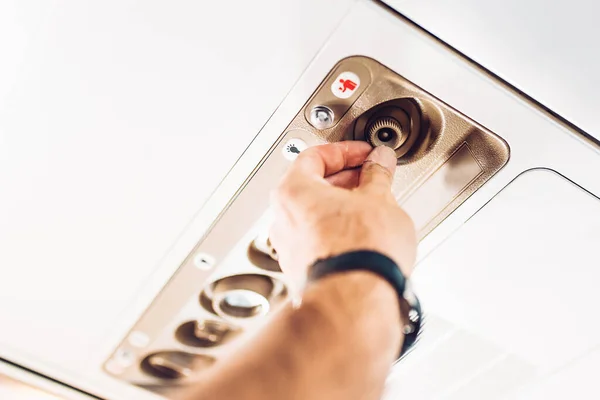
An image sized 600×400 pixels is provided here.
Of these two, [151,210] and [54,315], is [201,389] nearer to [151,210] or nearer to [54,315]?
[151,210]

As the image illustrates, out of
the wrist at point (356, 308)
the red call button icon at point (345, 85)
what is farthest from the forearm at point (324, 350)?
the red call button icon at point (345, 85)

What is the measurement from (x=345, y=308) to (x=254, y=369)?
0.09m

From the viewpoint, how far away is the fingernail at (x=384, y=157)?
0.64 m

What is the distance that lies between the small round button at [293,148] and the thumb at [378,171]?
0.09m

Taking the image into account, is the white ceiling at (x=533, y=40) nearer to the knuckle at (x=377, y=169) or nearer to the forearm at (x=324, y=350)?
the knuckle at (x=377, y=169)

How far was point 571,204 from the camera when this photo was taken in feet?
2.24

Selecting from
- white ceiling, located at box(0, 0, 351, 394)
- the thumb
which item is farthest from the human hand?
white ceiling, located at box(0, 0, 351, 394)

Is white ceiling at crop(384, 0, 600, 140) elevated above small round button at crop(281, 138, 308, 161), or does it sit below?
above

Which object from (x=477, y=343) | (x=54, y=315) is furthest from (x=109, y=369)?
(x=477, y=343)

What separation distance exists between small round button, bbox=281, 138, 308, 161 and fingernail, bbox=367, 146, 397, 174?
0.29ft

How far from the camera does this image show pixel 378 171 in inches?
24.3

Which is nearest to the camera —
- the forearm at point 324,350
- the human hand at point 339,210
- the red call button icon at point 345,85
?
the forearm at point 324,350

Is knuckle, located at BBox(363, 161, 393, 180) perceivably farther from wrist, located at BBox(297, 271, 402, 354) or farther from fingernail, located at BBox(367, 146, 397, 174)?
wrist, located at BBox(297, 271, 402, 354)

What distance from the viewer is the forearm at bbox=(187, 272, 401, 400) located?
1.28ft
